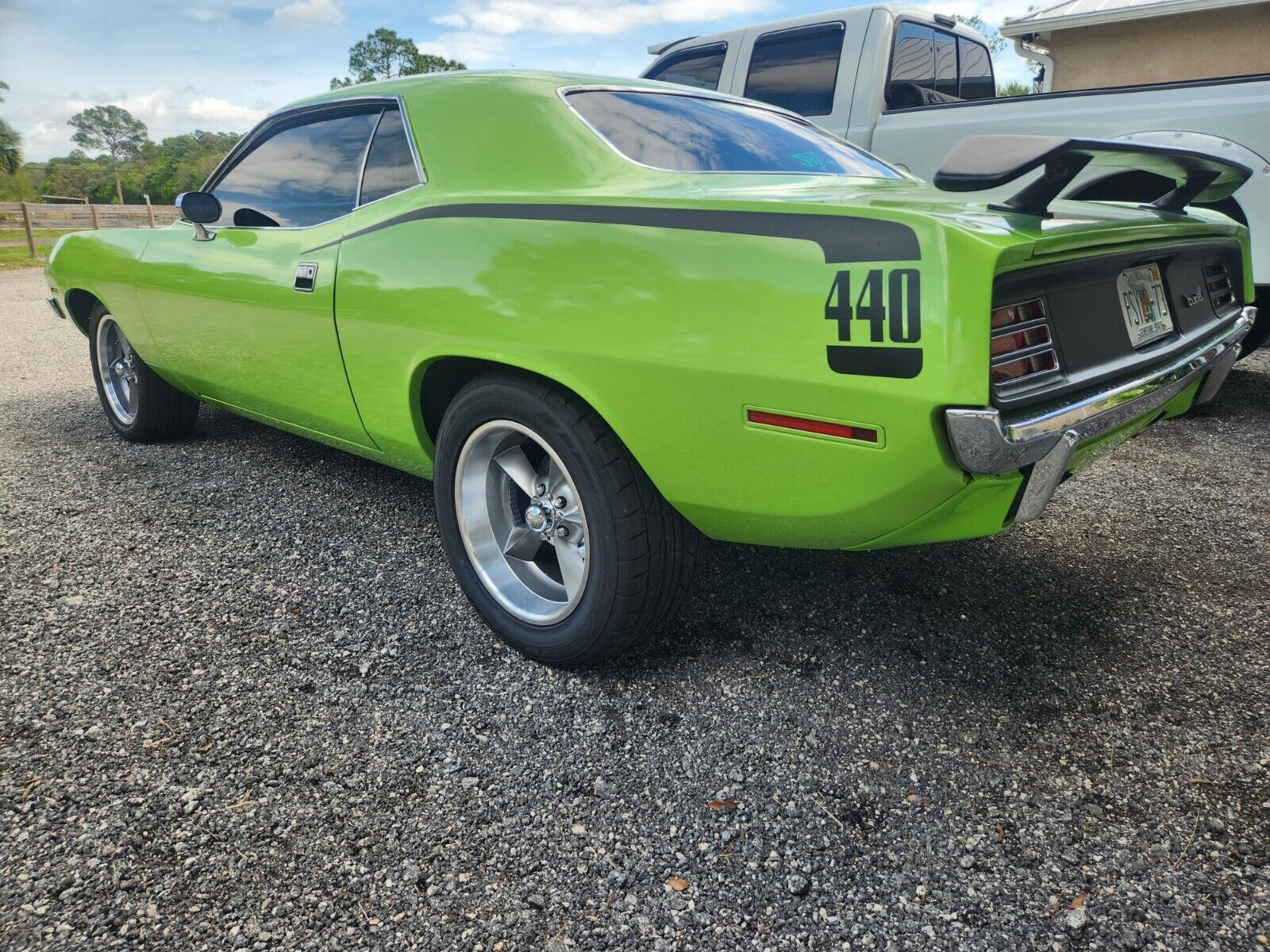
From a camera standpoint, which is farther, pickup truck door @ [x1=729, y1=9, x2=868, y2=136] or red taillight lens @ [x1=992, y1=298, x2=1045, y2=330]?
pickup truck door @ [x1=729, y1=9, x2=868, y2=136]

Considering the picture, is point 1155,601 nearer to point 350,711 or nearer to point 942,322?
point 942,322

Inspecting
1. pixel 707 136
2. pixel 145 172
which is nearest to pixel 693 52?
pixel 707 136

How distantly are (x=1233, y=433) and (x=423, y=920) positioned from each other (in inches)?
177

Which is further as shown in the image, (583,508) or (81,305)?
(81,305)

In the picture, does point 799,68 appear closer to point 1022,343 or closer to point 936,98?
point 936,98

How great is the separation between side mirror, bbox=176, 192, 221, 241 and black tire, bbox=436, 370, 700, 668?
1.59m

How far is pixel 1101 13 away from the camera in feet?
25.3

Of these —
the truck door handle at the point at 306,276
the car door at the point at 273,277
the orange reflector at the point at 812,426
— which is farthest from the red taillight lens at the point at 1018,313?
the truck door handle at the point at 306,276

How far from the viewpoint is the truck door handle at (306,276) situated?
2623 mm

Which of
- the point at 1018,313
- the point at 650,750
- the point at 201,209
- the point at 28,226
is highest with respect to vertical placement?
the point at 28,226

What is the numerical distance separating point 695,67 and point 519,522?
4.61 metres

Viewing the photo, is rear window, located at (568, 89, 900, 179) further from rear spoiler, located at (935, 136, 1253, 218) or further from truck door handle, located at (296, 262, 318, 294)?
truck door handle, located at (296, 262, 318, 294)

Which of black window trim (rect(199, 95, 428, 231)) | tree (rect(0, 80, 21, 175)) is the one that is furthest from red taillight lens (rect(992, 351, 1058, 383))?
tree (rect(0, 80, 21, 175))

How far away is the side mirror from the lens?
3.07 m
